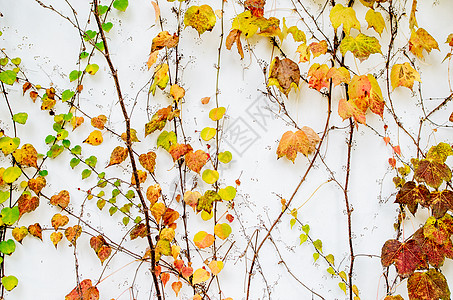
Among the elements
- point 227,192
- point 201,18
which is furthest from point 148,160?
point 201,18

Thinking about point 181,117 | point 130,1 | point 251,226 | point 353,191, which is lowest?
point 251,226

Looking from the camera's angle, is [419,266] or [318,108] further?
[318,108]

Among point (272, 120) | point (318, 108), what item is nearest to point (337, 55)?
point (318, 108)

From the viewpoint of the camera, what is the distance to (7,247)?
1.11m

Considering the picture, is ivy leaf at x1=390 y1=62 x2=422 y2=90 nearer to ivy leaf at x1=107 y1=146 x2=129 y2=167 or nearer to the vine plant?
Answer: the vine plant

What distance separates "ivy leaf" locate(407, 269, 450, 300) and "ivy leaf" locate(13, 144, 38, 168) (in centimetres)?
137

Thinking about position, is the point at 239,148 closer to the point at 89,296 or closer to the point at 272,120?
the point at 272,120

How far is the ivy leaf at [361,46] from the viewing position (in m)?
1.13

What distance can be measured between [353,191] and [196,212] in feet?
1.99

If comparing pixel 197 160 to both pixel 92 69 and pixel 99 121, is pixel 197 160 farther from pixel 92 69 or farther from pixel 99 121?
pixel 92 69

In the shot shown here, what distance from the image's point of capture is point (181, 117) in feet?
3.94

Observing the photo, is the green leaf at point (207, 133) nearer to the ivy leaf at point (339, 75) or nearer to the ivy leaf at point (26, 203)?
the ivy leaf at point (339, 75)

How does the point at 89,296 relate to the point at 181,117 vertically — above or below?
below

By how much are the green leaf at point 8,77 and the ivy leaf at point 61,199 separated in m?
0.41
